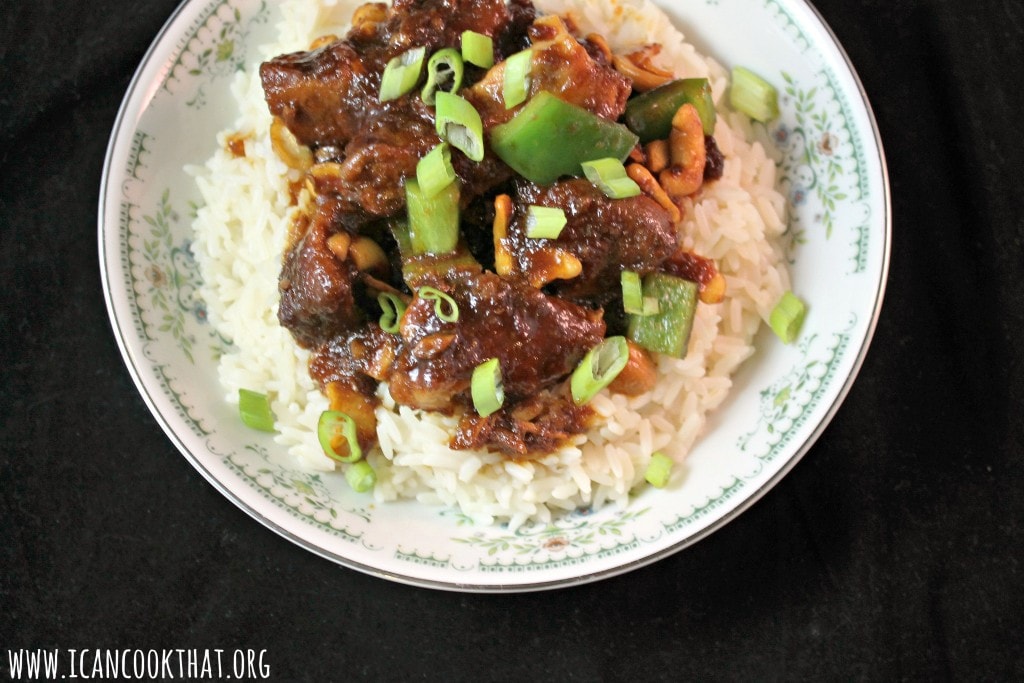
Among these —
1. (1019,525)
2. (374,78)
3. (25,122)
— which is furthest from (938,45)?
(25,122)

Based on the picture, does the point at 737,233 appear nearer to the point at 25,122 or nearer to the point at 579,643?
the point at 579,643

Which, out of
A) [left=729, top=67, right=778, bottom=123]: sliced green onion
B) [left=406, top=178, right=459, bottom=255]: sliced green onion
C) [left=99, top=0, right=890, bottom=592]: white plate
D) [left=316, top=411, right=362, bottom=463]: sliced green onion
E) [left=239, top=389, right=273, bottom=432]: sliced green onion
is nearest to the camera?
[left=406, top=178, right=459, bottom=255]: sliced green onion

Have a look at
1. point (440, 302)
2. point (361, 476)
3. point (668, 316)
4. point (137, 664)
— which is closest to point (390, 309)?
point (440, 302)

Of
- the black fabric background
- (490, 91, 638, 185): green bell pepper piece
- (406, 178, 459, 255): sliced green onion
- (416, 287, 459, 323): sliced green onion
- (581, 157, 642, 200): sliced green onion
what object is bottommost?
the black fabric background

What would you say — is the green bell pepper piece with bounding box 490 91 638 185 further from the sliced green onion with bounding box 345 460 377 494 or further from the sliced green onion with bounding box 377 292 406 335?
the sliced green onion with bounding box 345 460 377 494

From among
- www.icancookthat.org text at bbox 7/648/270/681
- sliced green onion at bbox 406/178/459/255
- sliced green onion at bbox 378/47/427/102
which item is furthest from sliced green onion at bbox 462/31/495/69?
www.icancookthat.org text at bbox 7/648/270/681

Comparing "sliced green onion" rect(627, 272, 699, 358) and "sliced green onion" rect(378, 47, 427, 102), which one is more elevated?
"sliced green onion" rect(378, 47, 427, 102)
